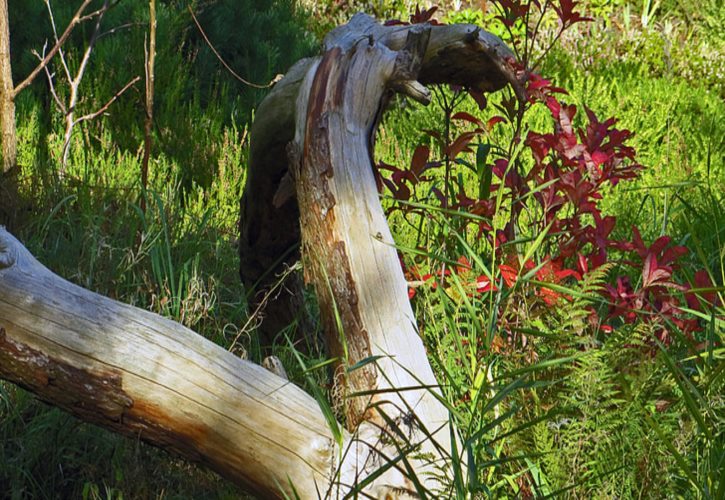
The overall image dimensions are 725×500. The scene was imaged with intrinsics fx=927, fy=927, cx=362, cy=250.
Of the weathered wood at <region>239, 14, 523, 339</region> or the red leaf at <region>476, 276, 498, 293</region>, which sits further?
the weathered wood at <region>239, 14, 523, 339</region>

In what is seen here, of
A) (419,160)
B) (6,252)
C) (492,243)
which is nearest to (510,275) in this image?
(492,243)

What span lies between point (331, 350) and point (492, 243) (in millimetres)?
738

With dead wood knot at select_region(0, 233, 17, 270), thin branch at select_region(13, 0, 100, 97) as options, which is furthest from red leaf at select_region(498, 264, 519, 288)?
thin branch at select_region(13, 0, 100, 97)

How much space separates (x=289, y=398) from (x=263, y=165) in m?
1.04

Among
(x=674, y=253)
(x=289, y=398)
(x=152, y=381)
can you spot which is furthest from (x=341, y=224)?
(x=674, y=253)

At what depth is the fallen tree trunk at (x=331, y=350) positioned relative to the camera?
82.3 inches

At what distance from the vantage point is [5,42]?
154 inches

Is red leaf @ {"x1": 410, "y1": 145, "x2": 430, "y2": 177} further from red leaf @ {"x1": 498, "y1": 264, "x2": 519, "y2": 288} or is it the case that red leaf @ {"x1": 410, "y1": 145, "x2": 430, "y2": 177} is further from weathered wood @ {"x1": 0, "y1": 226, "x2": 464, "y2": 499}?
weathered wood @ {"x1": 0, "y1": 226, "x2": 464, "y2": 499}

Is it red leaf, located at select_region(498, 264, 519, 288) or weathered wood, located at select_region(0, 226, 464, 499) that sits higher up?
red leaf, located at select_region(498, 264, 519, 288)

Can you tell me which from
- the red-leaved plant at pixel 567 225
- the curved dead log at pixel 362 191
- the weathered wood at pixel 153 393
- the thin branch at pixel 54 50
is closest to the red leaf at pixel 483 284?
the red-leaved plant at pixel 567 225

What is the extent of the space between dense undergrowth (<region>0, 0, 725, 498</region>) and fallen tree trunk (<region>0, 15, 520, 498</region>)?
0.16 metres

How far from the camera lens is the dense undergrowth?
212cm

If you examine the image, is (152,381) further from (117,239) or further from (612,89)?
(612,89)

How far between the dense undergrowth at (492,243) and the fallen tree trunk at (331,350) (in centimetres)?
16
